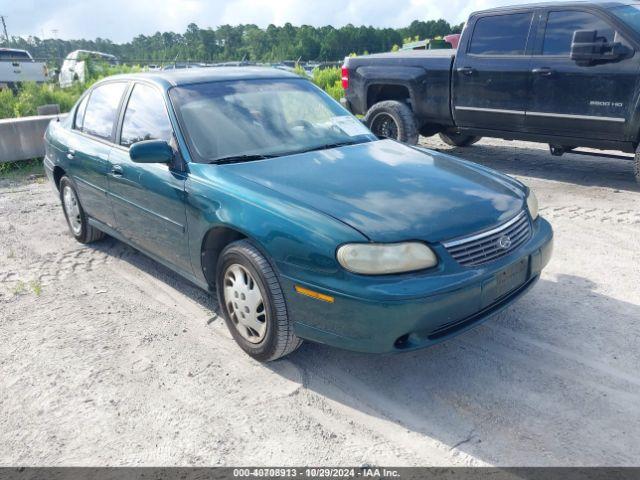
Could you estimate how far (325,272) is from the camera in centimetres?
285

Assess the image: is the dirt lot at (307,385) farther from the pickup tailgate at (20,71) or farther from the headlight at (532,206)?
the pickup tailgate at (20,71)

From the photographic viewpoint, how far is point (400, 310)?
2742 mm

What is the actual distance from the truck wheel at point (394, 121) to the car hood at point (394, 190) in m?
4.12

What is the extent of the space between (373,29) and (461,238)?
9763cm

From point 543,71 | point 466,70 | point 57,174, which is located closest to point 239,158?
point 57,174

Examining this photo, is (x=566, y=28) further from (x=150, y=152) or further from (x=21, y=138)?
(x=21, y=138)

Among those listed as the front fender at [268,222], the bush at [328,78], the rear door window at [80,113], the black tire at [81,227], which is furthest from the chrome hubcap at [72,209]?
the bush at [328,78]

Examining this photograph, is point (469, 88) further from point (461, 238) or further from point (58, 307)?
point (58, 307)

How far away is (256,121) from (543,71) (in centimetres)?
431

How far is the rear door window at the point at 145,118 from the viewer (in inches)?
156

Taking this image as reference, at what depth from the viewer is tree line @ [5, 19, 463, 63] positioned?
3250 inches

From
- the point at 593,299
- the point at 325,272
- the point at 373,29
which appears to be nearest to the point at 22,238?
the point at 325,272

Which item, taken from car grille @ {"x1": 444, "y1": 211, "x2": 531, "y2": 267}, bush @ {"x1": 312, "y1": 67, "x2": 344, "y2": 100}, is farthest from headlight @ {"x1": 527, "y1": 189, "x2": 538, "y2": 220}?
bush @ {"x1": 312, "y1": 67, "x2": 344, "y2": 100}

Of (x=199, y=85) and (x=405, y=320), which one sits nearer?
(x=405, y=320)
